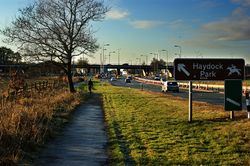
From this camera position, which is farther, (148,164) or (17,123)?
(17,123)

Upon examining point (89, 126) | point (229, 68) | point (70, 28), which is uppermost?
point (70, 28)

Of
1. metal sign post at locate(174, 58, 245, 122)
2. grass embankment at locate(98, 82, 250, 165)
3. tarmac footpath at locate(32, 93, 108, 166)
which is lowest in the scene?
tarmac footpath at locate(32, 93, 108, 166)

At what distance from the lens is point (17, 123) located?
12.2m

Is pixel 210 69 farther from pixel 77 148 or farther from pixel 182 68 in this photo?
pixel 77 148

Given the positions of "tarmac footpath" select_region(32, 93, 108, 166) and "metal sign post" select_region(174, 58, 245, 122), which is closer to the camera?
"tarmac footpath" select_region(32, 93, 108, 166)

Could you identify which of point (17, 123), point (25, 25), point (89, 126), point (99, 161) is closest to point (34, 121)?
point (17, 123)

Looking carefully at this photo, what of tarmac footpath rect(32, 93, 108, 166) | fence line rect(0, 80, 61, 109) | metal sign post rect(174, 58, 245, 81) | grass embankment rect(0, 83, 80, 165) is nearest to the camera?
grass embankment rect(0, 83, 80, 165)

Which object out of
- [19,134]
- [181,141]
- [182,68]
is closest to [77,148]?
[19,134]

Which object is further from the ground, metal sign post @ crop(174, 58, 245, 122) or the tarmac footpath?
metal sign post @ crop(174, 58, 245, 122)

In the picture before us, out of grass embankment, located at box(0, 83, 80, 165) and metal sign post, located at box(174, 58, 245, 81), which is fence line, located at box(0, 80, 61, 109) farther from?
metal sign post, located at box(174, 58, 245, 81)

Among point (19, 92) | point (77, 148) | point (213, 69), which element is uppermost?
point (213, 69)

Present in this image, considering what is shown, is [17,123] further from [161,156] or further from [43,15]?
[43,15]

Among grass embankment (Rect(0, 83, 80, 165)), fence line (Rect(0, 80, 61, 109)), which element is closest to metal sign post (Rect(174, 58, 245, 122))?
grass embankment (Rect(0, 83, 80, 165))

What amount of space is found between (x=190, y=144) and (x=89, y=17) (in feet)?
105
